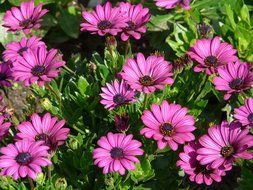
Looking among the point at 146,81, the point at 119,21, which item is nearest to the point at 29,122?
the point at 146,81

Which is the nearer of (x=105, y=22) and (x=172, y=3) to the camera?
(x=105, y=22)

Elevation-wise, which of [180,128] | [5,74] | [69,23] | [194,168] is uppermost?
[5,74]

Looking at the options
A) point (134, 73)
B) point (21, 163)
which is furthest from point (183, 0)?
point (21, 163)

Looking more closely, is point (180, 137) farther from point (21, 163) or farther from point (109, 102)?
point (21, 163)

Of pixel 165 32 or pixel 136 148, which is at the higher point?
pixel 136 148

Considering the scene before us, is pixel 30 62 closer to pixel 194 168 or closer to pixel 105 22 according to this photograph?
pixel 105 22

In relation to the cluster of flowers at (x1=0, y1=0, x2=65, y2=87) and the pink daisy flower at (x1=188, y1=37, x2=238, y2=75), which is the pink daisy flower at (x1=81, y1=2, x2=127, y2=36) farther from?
the pink daisy flower at (x1=188, y1=37, x2=238, y2=75)

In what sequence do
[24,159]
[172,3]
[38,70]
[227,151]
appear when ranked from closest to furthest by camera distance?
[24,159], [227,151], [38,70], [172,3]

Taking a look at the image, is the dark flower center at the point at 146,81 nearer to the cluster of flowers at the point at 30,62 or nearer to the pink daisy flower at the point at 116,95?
the pink daisy flower at the point at 116,95
